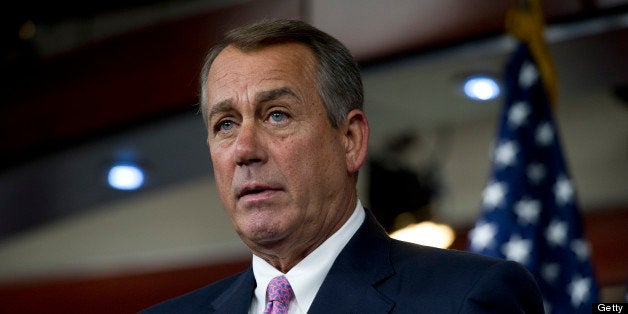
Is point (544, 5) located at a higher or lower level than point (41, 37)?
lower

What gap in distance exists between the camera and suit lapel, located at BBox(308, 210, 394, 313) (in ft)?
5.72

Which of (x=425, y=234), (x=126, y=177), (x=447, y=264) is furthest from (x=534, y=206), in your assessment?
(x=126, y=177)

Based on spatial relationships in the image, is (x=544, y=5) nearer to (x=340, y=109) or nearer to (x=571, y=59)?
(x=571, y=59)

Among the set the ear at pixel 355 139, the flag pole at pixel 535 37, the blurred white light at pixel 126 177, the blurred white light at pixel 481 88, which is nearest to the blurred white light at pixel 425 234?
the blurred white light at pixel 481 88

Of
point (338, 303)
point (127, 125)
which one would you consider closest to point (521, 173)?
point (338, 303)

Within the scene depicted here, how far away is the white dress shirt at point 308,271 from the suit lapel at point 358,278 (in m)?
0.03

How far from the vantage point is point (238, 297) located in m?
1.92

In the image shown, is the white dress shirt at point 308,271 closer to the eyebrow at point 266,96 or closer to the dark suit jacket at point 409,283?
the dark suit jacket at point 409,283

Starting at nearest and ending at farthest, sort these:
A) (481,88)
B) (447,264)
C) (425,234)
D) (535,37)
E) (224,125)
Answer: (447,264), (224,125), (535,37), (481,88), (425,234)

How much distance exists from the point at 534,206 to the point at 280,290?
1.64m

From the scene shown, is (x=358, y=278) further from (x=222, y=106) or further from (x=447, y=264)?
(x=222, y=106)

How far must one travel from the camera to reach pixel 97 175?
6.28 meters

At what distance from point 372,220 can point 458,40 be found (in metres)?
2.62

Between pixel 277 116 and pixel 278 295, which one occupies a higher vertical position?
pixel 277 116
